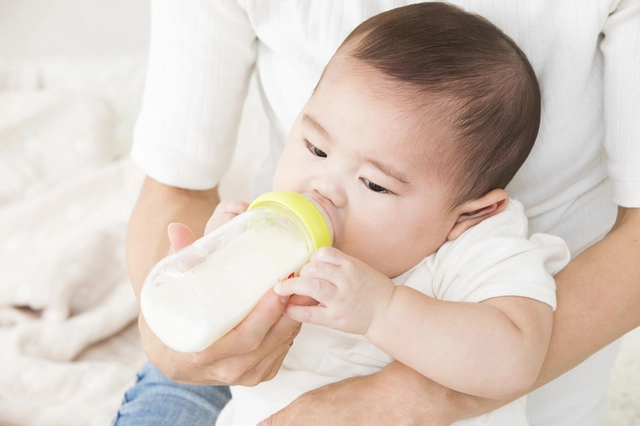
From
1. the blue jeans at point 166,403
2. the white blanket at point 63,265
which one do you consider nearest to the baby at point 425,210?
the blue jeans at point 166,403

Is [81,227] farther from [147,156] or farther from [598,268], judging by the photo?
[598,268]

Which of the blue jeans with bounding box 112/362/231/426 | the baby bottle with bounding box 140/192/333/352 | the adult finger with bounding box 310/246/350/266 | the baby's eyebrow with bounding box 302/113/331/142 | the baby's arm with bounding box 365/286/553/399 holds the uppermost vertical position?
the baby's eyebrow with bounding box 302/113/331/142

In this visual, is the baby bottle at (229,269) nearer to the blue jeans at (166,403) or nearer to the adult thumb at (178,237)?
the adult thumb at (178,237)

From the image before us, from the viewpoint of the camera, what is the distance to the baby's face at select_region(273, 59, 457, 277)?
0.93 m

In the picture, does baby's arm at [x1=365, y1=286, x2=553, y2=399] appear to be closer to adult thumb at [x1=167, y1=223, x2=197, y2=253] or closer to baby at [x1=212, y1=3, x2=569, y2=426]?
baby at [x1=212, y1=3, x2=569, y2=426]

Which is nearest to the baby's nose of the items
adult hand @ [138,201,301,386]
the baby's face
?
the baby's face

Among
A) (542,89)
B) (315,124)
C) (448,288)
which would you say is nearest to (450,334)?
(448,288)

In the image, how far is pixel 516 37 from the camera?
109cm

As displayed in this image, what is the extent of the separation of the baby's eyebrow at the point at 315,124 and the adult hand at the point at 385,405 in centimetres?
35

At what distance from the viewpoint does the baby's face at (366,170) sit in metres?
0.93

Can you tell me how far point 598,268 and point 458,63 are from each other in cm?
41

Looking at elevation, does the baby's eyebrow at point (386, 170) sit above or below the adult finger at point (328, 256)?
above

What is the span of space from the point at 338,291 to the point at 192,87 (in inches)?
22.0

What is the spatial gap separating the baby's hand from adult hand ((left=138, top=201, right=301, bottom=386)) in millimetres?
33
